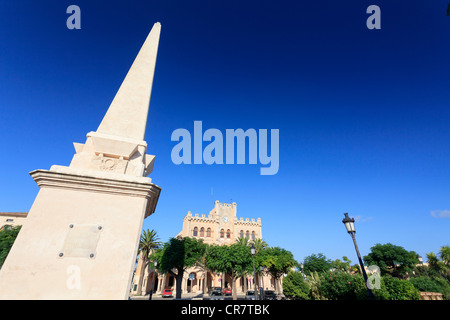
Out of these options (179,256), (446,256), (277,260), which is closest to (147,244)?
(179,256)

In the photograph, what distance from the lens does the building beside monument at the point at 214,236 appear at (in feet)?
141

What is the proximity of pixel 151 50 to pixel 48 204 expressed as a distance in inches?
211

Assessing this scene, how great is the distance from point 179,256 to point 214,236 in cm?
1976

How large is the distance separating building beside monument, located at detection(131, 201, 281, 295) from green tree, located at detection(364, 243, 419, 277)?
24149 mm

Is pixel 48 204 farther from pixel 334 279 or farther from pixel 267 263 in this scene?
pixel 267 263

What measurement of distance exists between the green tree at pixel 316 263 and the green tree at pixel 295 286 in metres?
24.4

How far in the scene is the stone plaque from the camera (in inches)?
144

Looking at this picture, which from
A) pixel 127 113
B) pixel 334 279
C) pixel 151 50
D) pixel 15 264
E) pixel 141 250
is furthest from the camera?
pixel 141 250

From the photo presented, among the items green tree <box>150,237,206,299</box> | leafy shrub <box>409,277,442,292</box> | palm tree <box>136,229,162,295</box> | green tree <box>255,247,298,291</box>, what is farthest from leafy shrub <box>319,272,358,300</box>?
palm tree <box>136,229,162,295</box>

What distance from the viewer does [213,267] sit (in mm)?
33438

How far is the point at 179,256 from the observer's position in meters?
29.0

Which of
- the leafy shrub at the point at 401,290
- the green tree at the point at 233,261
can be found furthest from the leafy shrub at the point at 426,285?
the green tree at the point at 233,261
